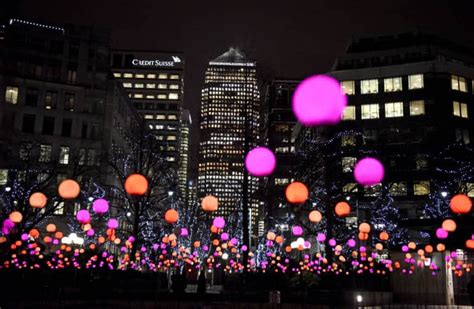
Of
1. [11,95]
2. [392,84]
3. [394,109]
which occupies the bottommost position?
[11,95]

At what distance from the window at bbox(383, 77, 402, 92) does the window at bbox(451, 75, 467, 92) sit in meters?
6.81

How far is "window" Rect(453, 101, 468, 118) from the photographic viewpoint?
2704 inches

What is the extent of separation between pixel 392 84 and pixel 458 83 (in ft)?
28.1

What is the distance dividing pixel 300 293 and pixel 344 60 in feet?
198

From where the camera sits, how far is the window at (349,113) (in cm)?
7181

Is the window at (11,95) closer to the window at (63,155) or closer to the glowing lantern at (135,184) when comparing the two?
the window at (63,155)

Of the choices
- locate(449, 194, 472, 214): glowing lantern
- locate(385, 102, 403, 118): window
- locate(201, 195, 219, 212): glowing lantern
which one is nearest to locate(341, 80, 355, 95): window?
locate(385, 102, 403, 118): window

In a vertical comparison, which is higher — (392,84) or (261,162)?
(392,84)

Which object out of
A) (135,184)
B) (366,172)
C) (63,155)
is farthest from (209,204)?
(63,155)

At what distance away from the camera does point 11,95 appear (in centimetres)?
6681

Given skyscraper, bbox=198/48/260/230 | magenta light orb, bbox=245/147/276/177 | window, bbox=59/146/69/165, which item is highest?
window, bbox=59/146/69/165

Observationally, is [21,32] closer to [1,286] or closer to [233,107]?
[233,107]

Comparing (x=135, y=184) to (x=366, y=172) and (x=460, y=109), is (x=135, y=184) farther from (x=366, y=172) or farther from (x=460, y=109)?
(x=460, y=109)

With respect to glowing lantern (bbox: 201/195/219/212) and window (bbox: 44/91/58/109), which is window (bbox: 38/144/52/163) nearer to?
window (bbox: 44/91/58/109)
